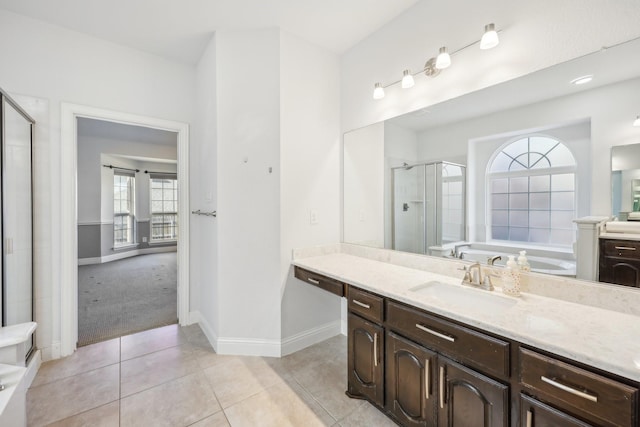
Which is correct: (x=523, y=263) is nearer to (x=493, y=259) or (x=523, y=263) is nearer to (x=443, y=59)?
(x=493, y=259)

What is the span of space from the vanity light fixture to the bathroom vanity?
132 cm

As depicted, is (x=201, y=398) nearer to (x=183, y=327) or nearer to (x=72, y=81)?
(x=183, y=327)

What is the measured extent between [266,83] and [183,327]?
260 cm

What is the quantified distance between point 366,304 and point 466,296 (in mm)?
595

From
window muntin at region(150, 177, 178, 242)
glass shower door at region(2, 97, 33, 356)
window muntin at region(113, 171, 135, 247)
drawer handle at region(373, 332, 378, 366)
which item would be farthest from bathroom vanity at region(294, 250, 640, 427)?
window muntin at region(150, 177, 178, 242)

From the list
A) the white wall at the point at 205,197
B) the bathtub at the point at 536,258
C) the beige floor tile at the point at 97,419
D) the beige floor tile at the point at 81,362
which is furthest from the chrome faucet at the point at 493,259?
the beige floor tile at the point at 81,362

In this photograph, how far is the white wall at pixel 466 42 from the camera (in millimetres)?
1316

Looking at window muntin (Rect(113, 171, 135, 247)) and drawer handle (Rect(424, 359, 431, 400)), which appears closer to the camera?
drawer handle (Rect(424, 359, 431, 400))

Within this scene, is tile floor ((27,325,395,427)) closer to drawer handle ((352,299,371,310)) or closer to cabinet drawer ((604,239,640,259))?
drawer handle ((352,299,371,310))

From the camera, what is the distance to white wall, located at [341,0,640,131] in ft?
4.32

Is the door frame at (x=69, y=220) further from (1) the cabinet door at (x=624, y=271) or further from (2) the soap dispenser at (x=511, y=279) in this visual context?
(1) the cabinet door at (x=624, y=271)

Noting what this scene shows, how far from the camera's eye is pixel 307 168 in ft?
8.04

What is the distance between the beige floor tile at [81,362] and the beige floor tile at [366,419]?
198 cm

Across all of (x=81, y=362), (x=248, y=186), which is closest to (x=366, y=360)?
(x=248, y=186)
